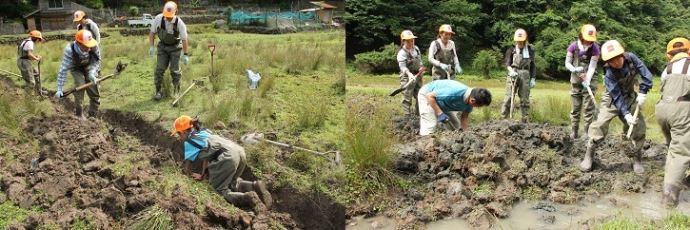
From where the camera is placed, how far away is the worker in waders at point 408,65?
522cm

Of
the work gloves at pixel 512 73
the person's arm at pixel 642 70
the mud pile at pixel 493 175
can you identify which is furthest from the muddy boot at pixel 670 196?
the work gloves at pixel 512 73

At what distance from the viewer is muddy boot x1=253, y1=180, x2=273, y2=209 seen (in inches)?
160

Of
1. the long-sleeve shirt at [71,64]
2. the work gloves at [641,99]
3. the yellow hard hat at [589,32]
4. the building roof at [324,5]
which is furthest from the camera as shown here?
the yellow hard hat at [589,32]

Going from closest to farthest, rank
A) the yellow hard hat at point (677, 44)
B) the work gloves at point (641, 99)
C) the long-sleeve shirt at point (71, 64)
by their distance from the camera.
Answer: the yellow hard hat at point (677, 44) < the work gloves at point (641, 99) < the long-sleeve shirt at point (71, 64)

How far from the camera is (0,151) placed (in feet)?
14.6

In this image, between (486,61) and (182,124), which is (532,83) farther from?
(182,124)

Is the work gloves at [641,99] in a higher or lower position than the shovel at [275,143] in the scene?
A: higher

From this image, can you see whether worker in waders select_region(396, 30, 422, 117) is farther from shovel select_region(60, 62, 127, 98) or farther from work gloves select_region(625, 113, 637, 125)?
shovel select_region(60, 62, 127, 98)

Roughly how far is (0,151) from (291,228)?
2306 millimetres

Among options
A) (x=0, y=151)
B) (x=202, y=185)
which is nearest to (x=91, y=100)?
(x=0, y=151)

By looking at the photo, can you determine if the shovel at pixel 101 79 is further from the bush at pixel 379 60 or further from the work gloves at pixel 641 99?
the work gloves at pixel 641 99

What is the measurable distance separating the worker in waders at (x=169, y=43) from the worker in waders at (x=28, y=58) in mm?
987

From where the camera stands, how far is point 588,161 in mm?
5246

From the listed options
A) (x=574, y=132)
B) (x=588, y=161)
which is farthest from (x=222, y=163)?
(x=574, y=132)
